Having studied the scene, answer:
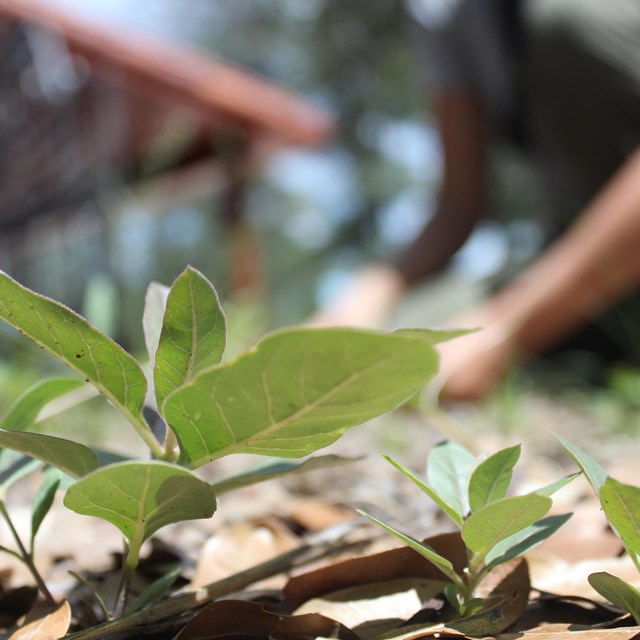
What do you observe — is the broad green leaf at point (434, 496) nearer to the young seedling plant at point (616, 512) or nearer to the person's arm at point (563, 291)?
the young seedling plant at point (616, 512)

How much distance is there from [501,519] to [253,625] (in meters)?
0.14

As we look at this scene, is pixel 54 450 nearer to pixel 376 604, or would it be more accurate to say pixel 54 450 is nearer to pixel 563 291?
pixel 376 604

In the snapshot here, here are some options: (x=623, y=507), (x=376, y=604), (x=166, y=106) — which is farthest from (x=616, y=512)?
(x=166, y=106)

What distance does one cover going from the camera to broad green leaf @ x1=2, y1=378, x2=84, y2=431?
434 mm

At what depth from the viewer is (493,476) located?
0.36 metres

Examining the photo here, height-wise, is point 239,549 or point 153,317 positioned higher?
point 153,317

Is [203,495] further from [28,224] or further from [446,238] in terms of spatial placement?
[28,224]

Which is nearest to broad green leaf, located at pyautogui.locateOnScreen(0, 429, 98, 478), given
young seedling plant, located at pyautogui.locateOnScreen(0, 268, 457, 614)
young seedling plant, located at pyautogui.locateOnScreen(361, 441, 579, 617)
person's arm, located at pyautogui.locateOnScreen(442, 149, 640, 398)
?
young seedling plant, located at pyautogui.locateOnScreen(0, 268, 457, 614)

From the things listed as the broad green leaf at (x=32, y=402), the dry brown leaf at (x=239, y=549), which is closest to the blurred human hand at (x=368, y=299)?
the dry brown leaf at (x=239, y=549)

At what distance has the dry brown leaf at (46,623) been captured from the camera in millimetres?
367

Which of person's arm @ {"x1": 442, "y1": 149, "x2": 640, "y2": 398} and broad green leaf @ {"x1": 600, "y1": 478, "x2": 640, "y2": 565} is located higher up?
person's arm @ {"x1": 442, "y1": 149, "x2": 640, "y2": 398}

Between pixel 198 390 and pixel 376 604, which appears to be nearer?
pixel 198 390

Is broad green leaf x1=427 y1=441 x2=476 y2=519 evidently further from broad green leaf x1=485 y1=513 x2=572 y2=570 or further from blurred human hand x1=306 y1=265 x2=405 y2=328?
blurred human hand x1=306 y1=265 x2=405 y2=328

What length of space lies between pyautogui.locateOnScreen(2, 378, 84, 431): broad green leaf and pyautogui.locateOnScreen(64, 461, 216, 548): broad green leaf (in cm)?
11
